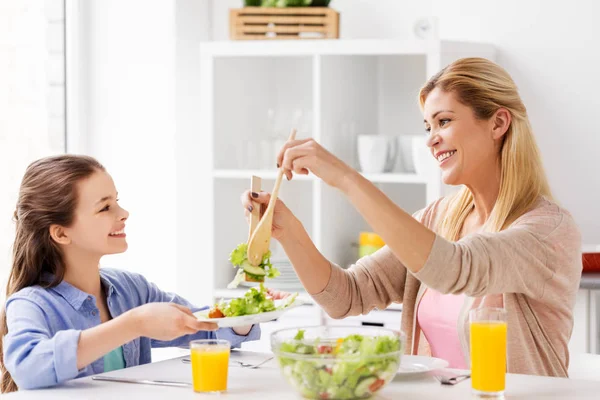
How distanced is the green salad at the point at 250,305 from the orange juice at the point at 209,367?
0.72 ft

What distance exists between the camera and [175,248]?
385 centimetres

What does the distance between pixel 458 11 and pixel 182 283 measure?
1614 millimetres

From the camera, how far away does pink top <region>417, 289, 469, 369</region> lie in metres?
2.27

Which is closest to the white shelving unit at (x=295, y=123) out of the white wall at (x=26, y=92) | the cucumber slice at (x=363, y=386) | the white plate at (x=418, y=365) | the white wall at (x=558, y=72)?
the white wall at (x=558, y=72)

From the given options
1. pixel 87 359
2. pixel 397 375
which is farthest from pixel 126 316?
pixel 397 375

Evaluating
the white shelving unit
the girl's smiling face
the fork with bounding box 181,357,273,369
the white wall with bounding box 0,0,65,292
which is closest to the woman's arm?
the fork with bounding box 181,357,273,369

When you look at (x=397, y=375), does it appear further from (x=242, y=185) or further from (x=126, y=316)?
(x=242, y=185)

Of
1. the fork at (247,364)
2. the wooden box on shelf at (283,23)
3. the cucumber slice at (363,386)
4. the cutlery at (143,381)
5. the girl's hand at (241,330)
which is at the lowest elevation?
the fork at (247,364)

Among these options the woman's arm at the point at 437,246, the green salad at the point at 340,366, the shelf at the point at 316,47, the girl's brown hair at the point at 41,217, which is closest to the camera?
the green salad at the point at 340,366

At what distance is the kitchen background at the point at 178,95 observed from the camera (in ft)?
11.7

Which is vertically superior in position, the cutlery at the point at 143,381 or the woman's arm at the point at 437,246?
the woman's arm at the point at 437,246

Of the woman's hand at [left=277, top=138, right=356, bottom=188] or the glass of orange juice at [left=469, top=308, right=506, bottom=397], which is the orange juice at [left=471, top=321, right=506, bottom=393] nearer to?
the glass of orange juice at [left=469, top=308, right=506, bottom=397]

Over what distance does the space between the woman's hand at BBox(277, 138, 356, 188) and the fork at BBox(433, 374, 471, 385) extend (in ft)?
1.48

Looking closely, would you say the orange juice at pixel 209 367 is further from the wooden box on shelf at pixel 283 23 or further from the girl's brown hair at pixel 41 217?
the wooden box on shelf at pixel 283 23
